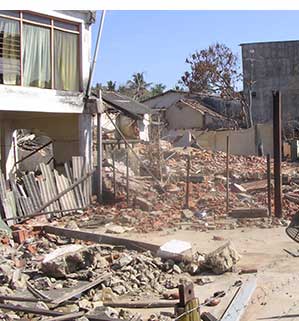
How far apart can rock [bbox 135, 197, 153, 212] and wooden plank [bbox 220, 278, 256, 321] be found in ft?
23.3

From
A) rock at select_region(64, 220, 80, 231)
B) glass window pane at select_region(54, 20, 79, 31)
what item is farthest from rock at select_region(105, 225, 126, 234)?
glass window pane at select_region(54, 20, 79, 31)

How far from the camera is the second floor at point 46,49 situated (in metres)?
13.6

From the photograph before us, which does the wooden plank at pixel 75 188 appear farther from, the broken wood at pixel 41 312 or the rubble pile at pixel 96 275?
the broken wood at pixel 41 312

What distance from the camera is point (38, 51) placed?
47.1ft

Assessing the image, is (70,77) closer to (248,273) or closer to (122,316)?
(248,273)

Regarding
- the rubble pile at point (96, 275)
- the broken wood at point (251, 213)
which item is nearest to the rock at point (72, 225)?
the rubble pile at point (96, 275)

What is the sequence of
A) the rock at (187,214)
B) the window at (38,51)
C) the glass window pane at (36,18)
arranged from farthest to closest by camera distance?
1. the glass window pane at (36,18)
2. the window at (38,51)
3. the rock at (187,214)

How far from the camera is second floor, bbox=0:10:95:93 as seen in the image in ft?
44.7

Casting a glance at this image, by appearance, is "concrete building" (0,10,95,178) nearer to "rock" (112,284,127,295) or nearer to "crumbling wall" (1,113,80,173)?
"crumbling wall" (1,113,80,173)

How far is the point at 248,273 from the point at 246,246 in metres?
2.15

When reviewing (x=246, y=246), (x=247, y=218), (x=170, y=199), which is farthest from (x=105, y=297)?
(x=170, y=199)

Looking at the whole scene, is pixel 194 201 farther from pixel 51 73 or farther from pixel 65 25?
pixel 65 25

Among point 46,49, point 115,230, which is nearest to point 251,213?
point 115,230

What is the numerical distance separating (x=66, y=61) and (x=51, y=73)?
72 centimetres
